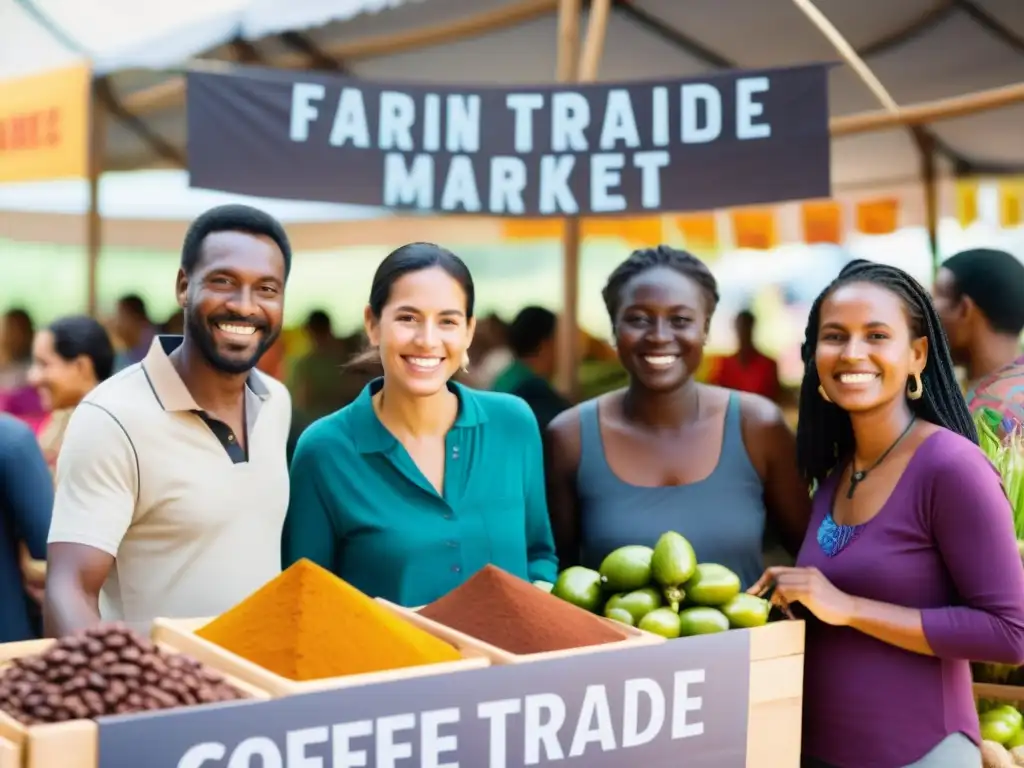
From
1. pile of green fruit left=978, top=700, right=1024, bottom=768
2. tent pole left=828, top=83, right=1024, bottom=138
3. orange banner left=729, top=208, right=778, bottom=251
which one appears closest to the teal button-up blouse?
pile of green fruit left=978, top=700, right=1024, bottom=768

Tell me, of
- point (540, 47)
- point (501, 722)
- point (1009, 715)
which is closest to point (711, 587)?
point (501, 722)

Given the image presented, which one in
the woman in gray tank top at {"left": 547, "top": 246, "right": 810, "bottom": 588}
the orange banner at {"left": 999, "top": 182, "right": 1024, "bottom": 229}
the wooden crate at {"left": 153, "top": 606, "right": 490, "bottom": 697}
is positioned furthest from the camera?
the orange banner at {"left": 999, "top": 182, "right": 1024, "bottom": 229}

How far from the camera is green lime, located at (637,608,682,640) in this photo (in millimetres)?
1805

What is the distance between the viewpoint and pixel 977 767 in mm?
A: 1840

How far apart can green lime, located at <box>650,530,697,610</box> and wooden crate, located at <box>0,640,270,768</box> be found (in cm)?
91

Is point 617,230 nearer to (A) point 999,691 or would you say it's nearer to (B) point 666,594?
(A) point 999,691

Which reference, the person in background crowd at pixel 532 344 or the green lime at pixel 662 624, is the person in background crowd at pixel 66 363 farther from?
the green lime at pixel 662 624

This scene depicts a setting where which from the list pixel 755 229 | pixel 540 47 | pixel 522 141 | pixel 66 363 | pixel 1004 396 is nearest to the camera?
pixel 1004 396

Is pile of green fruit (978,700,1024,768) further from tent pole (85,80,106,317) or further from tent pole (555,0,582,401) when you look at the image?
tent pole (85,80,106,317)

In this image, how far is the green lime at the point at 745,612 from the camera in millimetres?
1844

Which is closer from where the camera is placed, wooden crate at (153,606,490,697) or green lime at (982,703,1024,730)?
wooden crate at (153,606,490,697)

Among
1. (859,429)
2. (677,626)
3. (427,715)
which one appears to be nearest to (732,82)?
(859,429)

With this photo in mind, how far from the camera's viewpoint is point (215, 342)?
6.79 feet

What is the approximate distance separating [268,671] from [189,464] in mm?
595
